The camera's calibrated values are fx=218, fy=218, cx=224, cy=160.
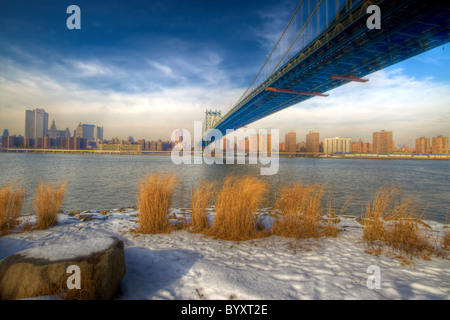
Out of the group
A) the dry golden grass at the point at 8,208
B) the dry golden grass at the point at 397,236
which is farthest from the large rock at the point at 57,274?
the dry golden grass at the point at 397,236

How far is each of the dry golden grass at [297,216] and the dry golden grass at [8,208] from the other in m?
5.79

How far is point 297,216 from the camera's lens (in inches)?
194

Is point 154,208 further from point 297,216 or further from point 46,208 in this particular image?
point 297,216

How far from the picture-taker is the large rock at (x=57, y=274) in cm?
219

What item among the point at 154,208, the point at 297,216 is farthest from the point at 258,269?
the point at 154,208

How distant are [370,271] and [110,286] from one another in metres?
3.39

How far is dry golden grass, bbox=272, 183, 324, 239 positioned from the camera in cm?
469

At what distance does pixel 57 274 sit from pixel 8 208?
4.19 metres

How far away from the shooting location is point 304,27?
2458cm

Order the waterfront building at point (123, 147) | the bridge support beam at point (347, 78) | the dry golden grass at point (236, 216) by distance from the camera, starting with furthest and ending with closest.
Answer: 1. the waterfront building at point (123, 147)
2. the bridge support beam at point (347, 78)
3. the dry golden grass at point (236, 216)

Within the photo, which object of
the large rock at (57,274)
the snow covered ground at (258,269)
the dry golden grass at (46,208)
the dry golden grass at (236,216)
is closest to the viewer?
the large rock at (57,274)

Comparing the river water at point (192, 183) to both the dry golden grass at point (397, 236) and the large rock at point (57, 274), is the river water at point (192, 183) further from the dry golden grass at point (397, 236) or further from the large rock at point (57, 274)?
the large rock at point (57, 274)
